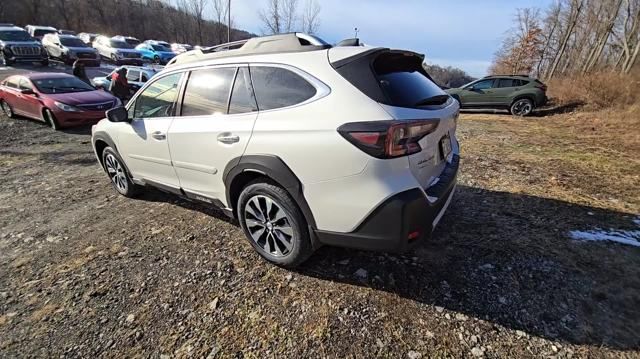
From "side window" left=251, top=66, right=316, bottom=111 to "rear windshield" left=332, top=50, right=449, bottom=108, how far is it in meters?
0.30

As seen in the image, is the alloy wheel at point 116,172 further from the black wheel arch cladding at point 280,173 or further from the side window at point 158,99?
the black wheel arch cladding at point 280,173

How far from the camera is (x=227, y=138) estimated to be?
9.45 ft

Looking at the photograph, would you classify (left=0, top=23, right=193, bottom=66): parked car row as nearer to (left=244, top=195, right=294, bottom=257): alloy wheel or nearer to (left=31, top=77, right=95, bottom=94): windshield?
(left=31, top=77, right=95, bottom=94): windshield

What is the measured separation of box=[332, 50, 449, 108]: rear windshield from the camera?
2.32 m

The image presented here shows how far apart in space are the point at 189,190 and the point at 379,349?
250 centimetres

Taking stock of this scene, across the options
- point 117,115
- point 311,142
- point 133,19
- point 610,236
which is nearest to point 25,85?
point 117,115

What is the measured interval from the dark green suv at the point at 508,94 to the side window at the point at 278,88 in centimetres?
1151

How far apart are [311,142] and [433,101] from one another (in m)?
1.11

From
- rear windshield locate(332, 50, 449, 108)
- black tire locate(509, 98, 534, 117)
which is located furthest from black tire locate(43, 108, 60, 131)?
black tire locate(509, 98, 534, 117)

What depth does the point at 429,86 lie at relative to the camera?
9.56ft

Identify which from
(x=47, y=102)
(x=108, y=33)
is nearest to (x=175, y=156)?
(x=47, y=102)

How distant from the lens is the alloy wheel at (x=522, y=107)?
12812mm

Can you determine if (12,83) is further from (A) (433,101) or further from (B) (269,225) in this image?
(A) (433,101)

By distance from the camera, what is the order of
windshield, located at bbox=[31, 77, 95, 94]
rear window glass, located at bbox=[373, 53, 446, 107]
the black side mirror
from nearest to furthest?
rear window glass, located at bbox=[373, 53, 446, 107] → the black side mirror → windshield, located at bbox=[31, 77, 95, 94]
